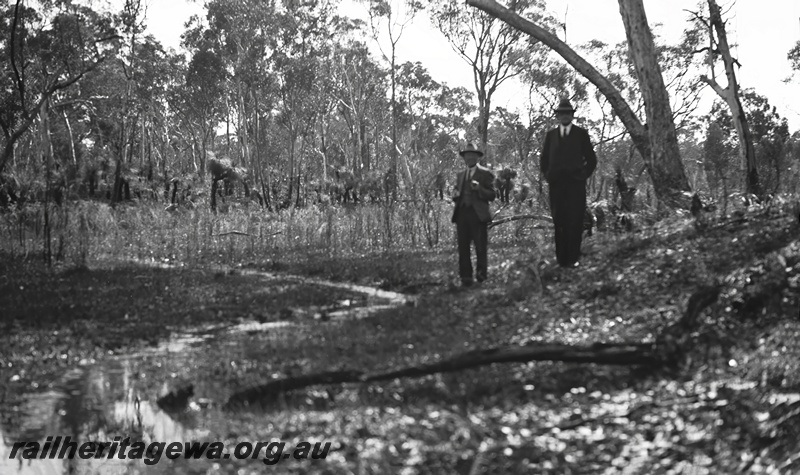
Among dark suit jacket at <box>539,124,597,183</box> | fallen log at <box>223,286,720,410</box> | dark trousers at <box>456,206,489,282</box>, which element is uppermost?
dark suit jacket at <box>539,124,597,183</box>

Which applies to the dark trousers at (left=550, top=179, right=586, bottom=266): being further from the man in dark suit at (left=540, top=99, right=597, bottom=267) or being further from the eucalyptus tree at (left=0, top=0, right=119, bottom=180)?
the eucalyptus tree at (left=0, top=0, right=119, bottom=180)

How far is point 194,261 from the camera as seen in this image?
1828 centimetres

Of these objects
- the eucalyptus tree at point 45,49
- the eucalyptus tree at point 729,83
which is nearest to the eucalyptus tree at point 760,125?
the eucalyptus tree at point 729,83

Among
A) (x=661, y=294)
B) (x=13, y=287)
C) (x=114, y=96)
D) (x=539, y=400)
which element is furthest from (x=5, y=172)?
(x=539, y=400)

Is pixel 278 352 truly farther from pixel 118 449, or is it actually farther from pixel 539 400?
pixel 539 400

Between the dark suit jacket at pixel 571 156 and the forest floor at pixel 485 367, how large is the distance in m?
1.12

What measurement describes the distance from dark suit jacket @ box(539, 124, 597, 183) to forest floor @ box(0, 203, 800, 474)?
1116mm

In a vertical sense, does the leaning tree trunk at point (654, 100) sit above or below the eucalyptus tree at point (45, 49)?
below

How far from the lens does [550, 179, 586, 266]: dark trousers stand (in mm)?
11039

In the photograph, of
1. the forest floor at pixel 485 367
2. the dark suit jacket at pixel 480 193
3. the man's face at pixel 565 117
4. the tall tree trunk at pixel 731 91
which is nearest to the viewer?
the forest floor at pixel 485 367

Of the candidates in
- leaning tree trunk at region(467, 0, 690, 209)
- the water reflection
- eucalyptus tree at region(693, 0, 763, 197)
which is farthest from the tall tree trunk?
the water reflection

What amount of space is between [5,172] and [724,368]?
26972 mm

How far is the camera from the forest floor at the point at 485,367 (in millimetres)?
4438

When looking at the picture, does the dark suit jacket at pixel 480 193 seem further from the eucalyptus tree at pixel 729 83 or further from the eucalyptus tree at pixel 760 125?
the eucalyptus tree at pixel 760 125
